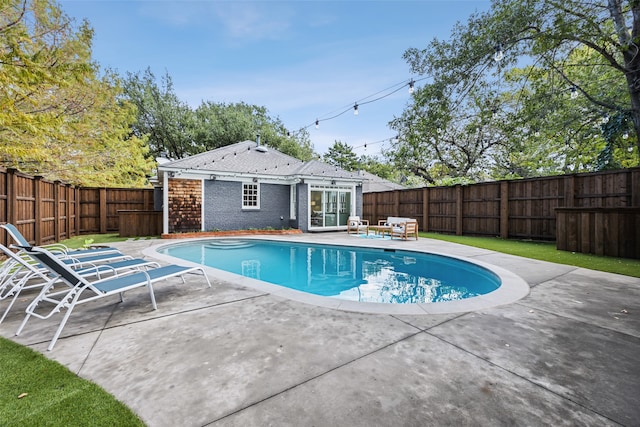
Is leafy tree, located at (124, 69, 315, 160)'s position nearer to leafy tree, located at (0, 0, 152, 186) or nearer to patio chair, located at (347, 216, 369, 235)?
leafy tree, located at (0, 0, 152, 186)

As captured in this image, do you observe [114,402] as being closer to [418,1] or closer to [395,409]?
[395,409]

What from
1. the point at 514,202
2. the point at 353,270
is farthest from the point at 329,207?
the point at 514,202

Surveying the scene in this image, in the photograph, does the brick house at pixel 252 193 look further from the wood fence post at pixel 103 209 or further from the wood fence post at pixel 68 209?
the wood fence post at pixel 68 209

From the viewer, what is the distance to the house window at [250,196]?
1330 centimetres

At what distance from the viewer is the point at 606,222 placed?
678cm

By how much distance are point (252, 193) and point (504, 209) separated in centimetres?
1115

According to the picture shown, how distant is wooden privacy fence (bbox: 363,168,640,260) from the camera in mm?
8109

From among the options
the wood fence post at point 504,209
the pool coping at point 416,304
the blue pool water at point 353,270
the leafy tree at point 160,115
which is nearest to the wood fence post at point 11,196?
the blue pool water at point 353,270

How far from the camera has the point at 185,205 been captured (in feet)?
38.9

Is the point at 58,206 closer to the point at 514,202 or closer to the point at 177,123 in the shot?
the point at 177,123

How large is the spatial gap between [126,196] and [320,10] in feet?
41.2

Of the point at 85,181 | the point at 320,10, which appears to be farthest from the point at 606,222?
the point at 85,181

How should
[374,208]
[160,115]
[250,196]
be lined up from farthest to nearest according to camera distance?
[160,115] → [374,208] → [250,196]

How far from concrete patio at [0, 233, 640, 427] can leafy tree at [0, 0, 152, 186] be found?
15.9ft
